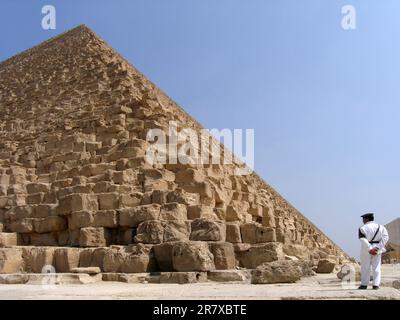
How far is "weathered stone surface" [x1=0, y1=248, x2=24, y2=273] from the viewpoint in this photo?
947cm

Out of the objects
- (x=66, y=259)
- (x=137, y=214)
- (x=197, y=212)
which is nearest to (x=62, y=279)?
(x=66, y=259)

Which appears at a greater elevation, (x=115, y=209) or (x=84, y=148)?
(x=84, y=148)

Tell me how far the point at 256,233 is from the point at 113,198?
2.96 m

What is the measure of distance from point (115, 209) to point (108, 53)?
11.7 metres

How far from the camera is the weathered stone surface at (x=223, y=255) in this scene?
28.7ft

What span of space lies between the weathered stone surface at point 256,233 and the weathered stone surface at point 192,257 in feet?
5.74

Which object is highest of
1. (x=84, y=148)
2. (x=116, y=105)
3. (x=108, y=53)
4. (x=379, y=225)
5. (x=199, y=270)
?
(x=108, y=53)

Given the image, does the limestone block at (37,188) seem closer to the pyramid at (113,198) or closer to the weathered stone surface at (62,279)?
A: the pyramid at (113,198)

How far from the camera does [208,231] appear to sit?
932cm

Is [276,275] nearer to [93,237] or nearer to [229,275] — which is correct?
[229,275]
